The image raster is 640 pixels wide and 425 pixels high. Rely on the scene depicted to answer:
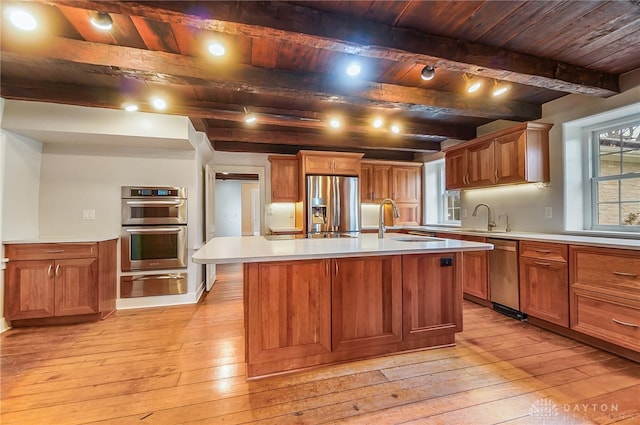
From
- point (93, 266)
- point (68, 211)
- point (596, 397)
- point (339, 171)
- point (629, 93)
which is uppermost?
point (629, 93)

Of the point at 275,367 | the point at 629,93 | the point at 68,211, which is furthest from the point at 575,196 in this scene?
the point at 68,211

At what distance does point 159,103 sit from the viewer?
9.45 ft

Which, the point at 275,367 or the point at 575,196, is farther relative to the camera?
the point at 575,196

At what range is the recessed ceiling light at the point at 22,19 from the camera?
166cm

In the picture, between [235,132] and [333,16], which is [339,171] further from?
[333,16]

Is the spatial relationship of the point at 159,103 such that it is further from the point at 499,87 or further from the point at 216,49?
the point at 499,87

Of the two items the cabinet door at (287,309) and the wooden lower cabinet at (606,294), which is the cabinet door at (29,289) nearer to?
the cabinet door at (287,309)

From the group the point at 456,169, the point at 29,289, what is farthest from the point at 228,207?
the point at 456,169

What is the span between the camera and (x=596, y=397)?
174cm

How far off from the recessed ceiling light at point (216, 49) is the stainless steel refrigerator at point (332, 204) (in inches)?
101

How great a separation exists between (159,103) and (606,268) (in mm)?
4217

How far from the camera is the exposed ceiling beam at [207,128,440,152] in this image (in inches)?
165

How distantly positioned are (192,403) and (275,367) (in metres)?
0.54

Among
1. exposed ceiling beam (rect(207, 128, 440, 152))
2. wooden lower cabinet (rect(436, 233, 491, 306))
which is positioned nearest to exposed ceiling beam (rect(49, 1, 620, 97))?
wooden lower cabinet (rect(436, 233, 491, 306))
